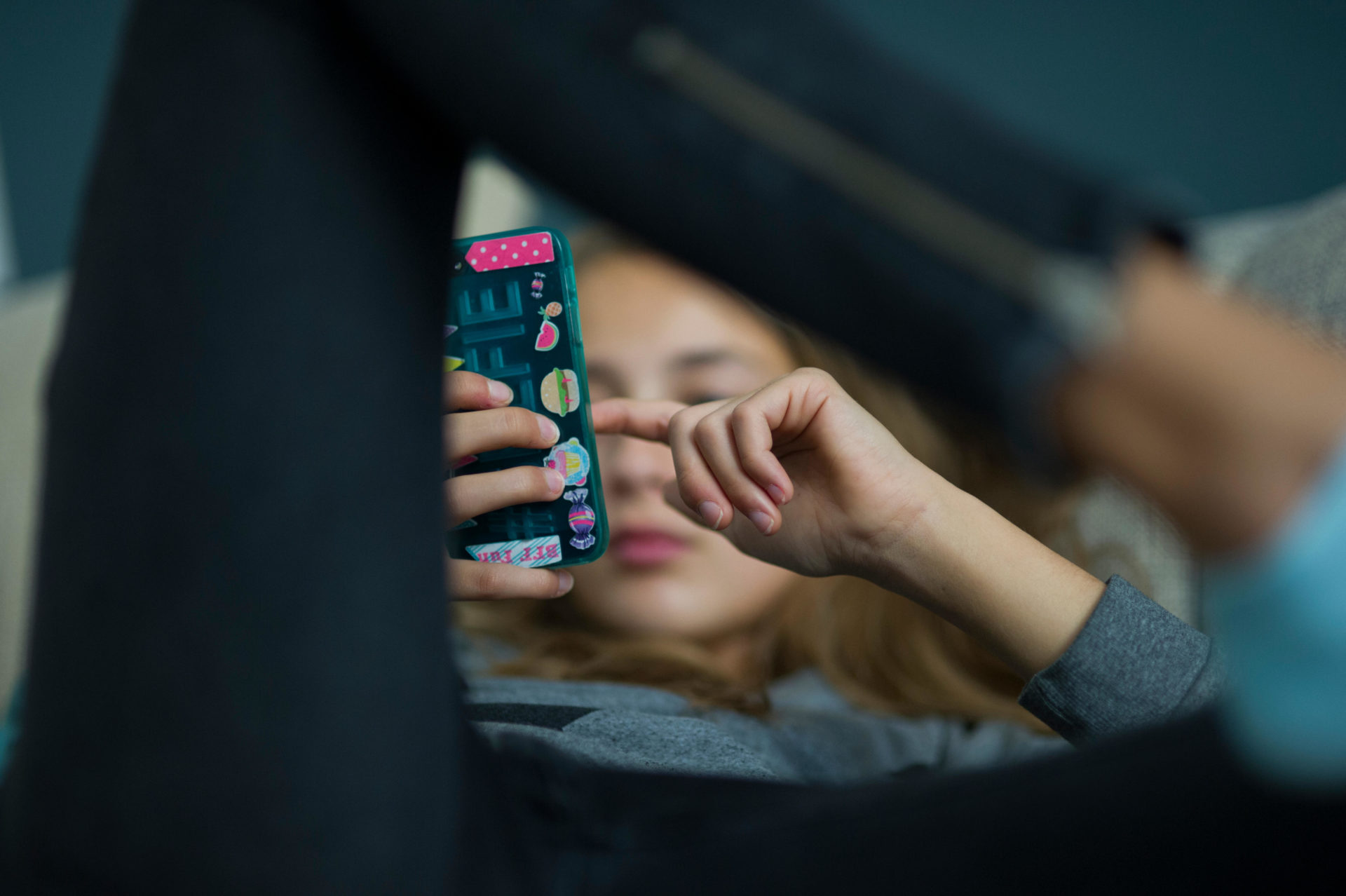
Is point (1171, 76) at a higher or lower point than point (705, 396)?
higher

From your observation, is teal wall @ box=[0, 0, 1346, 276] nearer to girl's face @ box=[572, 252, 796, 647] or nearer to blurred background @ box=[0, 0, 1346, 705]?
blurred background @ box=[0, 0, 1346, 705]

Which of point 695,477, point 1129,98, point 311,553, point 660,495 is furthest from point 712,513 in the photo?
point 1129,98

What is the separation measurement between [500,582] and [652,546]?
0.37 metres

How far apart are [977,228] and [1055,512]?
23.2 inches

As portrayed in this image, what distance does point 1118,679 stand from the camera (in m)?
0.43

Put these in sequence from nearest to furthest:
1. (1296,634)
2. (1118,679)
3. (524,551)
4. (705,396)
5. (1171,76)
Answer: (1296,634)
(1118,679)
(524,551)
(705,396)
(1171,76)

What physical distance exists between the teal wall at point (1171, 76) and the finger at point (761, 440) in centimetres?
A: 61

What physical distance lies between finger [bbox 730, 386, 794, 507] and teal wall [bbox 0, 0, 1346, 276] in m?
0.61

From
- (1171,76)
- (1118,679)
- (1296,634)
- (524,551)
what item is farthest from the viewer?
(1171,76)

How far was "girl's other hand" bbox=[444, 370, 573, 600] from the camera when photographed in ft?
1.57

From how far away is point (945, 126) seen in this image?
22cm

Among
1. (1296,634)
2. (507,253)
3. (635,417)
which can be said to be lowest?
(1296,634)

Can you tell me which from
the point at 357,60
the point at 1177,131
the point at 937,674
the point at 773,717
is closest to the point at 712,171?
the point at 357,60

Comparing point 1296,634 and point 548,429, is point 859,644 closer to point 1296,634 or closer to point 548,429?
point 548,429
